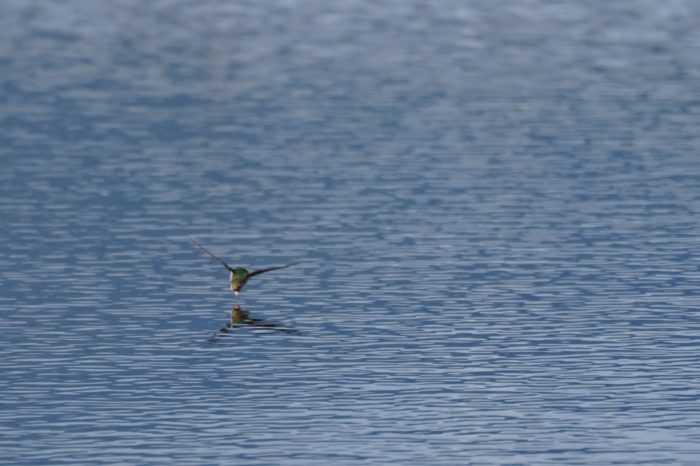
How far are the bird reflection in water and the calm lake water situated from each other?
7 centimetres

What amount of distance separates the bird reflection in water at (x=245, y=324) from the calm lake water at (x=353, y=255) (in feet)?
0.23

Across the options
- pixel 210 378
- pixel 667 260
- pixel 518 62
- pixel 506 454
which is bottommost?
pixel 506 454

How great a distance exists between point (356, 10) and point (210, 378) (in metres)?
72.2

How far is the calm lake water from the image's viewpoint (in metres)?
30.0

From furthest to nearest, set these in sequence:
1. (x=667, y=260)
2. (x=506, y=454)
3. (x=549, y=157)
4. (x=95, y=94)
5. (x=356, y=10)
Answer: (x=356, y=10) < (x=95, y=94) < (x=549, y=157) < (x=667, y=260) < (x=506, y=454)

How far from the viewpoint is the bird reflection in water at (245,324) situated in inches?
1428

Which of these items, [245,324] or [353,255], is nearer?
[245,324]

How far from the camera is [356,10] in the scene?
103 meters

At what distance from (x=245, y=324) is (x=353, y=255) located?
22.1 feet

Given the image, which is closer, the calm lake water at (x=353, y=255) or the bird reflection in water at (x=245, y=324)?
the calm lake water at (x=353, y=255)

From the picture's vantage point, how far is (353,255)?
1697 inches

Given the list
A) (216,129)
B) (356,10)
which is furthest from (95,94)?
(356,10)

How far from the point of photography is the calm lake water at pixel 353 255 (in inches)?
1182

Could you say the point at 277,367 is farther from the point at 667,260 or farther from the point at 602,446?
the point at 667,260
